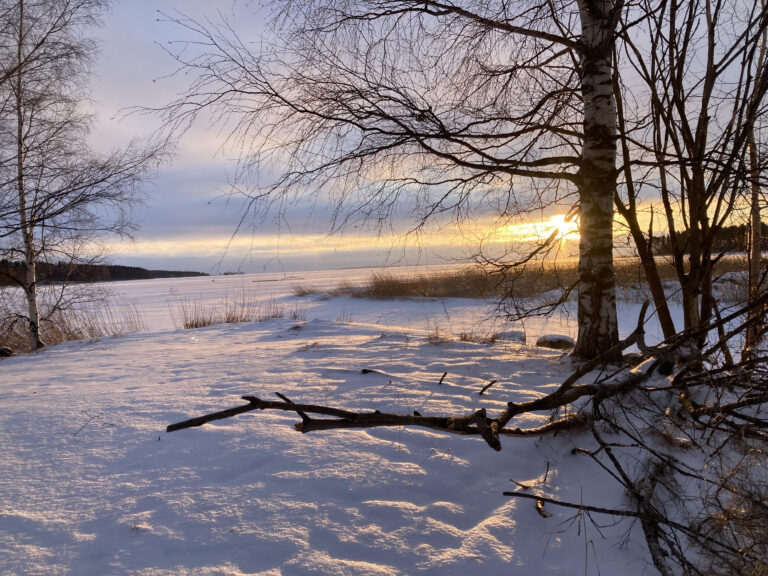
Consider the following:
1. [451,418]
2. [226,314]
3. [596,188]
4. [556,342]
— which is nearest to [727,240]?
[596,188]

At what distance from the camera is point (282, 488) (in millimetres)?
2160

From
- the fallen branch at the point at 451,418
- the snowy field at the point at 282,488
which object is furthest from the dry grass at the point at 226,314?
the fallen branch at the point at 451,418

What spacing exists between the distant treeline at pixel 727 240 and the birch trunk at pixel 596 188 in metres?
0.72

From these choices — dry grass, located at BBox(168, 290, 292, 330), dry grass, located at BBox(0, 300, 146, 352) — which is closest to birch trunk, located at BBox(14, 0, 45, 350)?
dry grass, located at BBox(0, 300, 146, 352)

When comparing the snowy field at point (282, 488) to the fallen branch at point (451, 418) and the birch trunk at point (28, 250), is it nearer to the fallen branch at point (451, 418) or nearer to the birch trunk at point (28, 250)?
the fallen branch at point (451, 418)

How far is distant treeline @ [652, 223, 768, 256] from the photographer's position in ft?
12.3

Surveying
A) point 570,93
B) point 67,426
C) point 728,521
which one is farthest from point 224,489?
point 570,93

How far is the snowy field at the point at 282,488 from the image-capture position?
1709 mm

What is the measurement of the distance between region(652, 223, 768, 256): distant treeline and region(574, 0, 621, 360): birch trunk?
0.72 metres

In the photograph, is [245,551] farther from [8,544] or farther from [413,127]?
[413,127]

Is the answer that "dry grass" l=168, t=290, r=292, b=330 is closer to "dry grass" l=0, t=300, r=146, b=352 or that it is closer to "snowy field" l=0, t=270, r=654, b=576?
"dry grass" l=0, t=300, r=146, b=352

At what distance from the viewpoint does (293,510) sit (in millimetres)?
1981

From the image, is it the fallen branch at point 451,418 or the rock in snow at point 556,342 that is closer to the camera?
the fallen branch at point 451,418

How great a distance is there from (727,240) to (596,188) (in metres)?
1.21
